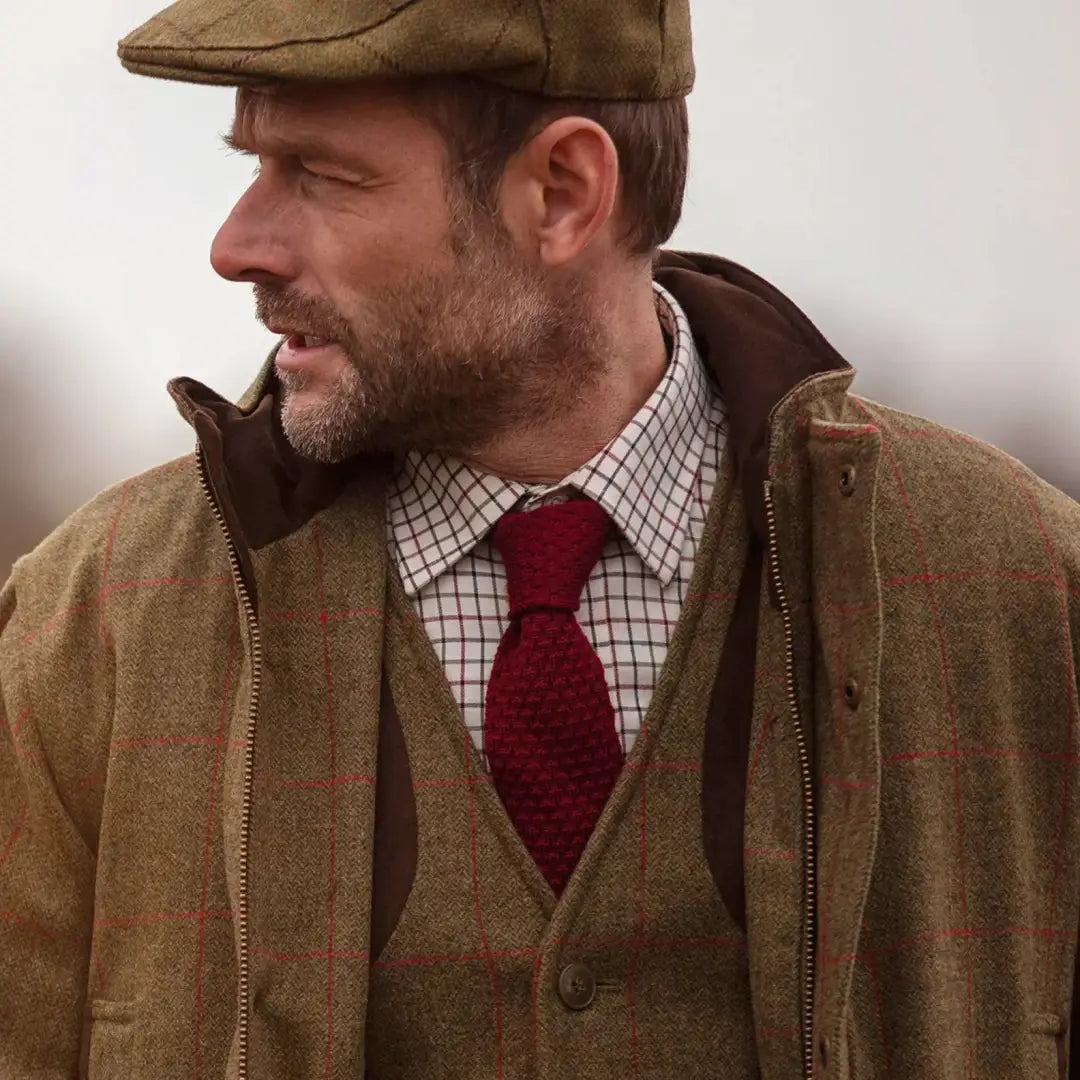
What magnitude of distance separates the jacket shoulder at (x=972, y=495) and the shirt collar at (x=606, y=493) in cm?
16

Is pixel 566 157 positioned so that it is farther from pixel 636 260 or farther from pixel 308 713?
pixel 308 713

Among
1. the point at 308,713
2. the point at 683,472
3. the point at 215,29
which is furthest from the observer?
the point at 683,472

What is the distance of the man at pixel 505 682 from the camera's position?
56.5 inches

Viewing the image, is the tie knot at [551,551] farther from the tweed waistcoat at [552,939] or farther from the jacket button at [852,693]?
the jacket button at [852,693]

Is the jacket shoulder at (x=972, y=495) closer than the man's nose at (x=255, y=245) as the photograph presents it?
No

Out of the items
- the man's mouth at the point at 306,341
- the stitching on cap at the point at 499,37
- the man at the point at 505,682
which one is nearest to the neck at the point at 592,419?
the man at the point at 505,682

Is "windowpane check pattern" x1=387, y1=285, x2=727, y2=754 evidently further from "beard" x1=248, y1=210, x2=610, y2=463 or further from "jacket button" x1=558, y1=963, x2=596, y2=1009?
"jacket button" x1=558, y1=963, x2=596, y2=1009

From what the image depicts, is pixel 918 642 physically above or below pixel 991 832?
above

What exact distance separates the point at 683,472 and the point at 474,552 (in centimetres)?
20

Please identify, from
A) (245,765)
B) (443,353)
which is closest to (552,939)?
(245,765)

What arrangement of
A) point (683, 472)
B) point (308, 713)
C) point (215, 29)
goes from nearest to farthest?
point (215, 29) → point (308, 713) → point (683, 472)

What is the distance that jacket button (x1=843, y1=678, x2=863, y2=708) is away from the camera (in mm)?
1421

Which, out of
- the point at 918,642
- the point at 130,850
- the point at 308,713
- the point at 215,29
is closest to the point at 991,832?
the point at 918,642

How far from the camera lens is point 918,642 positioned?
1512 mm
